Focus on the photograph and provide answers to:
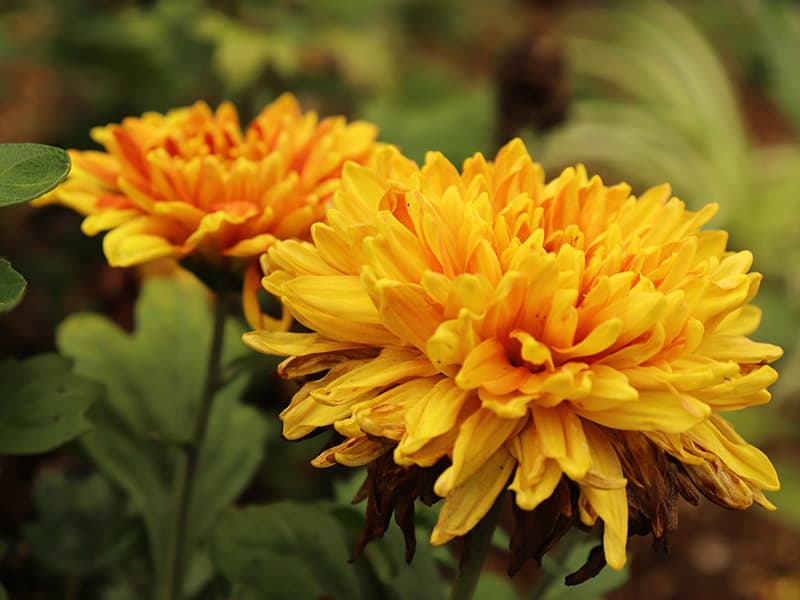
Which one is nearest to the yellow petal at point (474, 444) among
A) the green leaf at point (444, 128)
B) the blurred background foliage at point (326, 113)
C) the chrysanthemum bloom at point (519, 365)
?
the chrysanthemum bloom at point (519, 365)

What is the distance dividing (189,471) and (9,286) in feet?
0.86

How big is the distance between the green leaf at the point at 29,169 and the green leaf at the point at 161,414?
1.10ft

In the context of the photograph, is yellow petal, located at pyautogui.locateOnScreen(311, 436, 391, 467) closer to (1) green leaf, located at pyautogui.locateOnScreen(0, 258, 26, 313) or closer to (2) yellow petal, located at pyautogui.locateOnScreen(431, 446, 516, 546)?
(2) yellow petal, located at pyautogui.locateOnScreen(431, 446, 516, 546)

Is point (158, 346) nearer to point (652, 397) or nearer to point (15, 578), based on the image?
point (15, 578)

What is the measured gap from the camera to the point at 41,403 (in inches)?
28.9

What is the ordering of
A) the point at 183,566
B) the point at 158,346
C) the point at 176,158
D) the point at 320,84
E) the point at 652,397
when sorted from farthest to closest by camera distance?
the point at 320,84, the point at 158,346, the point at 183,566, the point at 176,158, the point at 652,397

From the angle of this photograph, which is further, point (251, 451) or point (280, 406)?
point (280, 406)

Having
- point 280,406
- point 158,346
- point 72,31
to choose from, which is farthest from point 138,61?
point 158,346

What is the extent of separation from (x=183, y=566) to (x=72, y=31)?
1154 millimetres

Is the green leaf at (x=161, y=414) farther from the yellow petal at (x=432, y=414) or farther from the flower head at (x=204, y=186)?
the yellow petal at (x=432, y=414)

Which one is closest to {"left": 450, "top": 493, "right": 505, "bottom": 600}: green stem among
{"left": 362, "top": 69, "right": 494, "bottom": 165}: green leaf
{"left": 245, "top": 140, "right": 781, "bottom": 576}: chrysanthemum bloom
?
{"left": 245, "top": 140, "right": 781, "bottom": 576}: chrysanthemum bloom

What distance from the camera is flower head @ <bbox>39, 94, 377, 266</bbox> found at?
67 cm

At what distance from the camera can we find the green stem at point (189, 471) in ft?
2.49

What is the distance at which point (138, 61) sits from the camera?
1711mm
